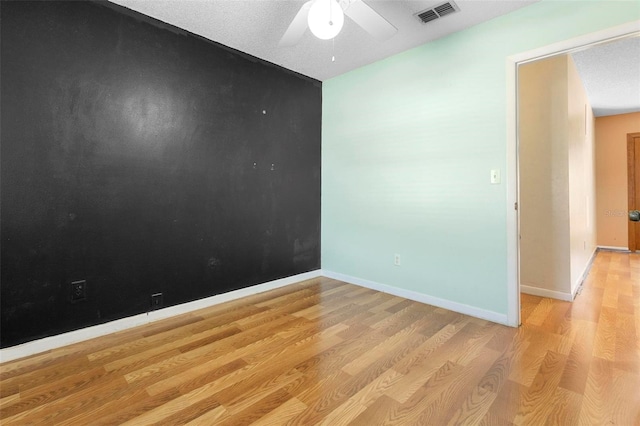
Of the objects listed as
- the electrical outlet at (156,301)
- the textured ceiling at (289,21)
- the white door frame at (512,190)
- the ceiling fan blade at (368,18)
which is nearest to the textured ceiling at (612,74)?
the white door frame at (512,190)

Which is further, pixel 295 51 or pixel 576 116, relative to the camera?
pixel 576 116

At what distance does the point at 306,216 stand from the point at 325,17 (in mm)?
2369

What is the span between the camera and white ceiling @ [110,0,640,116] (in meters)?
2.24

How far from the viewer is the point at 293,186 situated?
3537 millimetres

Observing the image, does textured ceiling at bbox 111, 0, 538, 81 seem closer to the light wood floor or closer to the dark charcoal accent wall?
the dark charcoal accent wall

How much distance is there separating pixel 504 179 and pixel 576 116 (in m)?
2.02

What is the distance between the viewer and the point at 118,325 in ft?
7.54

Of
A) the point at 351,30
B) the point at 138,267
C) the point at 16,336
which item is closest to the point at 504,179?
the point at 351,30

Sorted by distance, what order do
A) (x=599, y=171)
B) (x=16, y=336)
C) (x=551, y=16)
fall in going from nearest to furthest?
(x=16, y=336) < (x=551, y=16) < (x=599, y=171)

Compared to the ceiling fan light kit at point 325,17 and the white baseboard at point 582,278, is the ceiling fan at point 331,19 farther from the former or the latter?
the white baseboard at point 582,278

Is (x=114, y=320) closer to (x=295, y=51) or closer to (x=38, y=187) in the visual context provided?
(x=38, y=187)

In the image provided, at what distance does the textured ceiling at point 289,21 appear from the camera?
2232 millimetres

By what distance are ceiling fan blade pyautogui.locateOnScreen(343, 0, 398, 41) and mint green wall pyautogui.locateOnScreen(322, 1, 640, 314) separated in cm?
100

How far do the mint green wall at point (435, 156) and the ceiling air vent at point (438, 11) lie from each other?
1.13 feet
